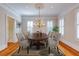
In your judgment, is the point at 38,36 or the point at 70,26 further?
the point at 70,26

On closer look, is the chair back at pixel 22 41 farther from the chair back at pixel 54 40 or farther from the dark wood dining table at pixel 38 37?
the chair back at pixel 54 40

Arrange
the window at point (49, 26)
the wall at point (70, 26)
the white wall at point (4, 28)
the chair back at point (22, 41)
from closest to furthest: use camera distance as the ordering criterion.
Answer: the white wall at point (4, 28) < the chair back at point (22, 41) < the window at point (49, 26) < the wall at point (70, 26)

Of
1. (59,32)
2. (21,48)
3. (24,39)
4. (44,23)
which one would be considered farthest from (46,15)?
(21,48)

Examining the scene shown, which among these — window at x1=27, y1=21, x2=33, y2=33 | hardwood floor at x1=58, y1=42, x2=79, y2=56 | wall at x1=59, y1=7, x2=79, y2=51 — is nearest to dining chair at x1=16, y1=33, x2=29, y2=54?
window at x1=27, y1=21, x2=33, y2=33

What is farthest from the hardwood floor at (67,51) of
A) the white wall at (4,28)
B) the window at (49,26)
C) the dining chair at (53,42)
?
the white wall at (4,28)

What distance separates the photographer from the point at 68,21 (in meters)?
3.19

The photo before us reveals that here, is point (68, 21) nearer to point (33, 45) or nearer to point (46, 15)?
point (46, 15)

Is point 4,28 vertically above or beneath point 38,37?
above

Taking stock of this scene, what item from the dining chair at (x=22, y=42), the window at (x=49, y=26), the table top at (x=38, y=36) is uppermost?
the window at (x=49, y=26)

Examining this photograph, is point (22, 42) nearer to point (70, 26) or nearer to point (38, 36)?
point (38, 36)

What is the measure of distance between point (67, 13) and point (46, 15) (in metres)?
0.85

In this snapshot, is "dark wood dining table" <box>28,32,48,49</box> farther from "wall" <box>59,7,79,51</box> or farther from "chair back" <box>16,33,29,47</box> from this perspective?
"wall" <box>59,7,79,51</box>

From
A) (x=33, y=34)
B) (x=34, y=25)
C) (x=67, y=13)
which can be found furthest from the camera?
(x=67, y=13)

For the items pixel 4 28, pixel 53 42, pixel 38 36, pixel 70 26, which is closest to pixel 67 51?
pixel 53 42
